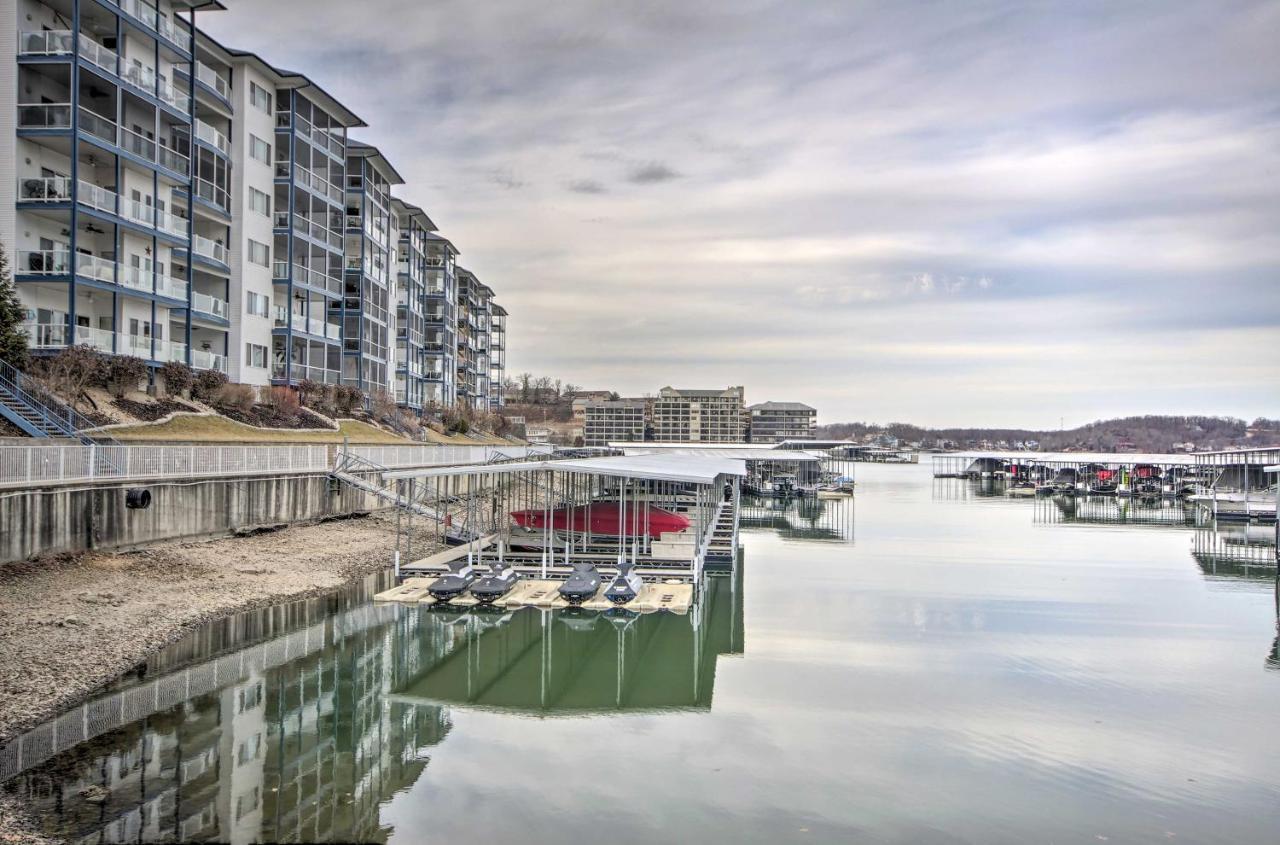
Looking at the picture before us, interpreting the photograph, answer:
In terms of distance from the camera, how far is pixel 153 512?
25.4m

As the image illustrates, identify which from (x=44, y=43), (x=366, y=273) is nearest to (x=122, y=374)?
(x=44, y=43)

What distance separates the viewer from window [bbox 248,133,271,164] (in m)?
47.8

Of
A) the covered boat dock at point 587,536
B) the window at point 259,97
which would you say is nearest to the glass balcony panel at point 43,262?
the covered boat dock at point 587,536

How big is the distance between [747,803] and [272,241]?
45.8 metres

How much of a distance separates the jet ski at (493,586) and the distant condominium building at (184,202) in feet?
64.0

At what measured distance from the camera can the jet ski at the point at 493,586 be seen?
24.5 metres

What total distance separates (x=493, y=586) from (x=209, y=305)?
2640cm

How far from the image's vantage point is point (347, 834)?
1139cm

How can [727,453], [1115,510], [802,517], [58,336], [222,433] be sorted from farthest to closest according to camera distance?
1. [727,453]
2. [1115,510]
3. [802,517]
4. [222,433]
5. [58,336]

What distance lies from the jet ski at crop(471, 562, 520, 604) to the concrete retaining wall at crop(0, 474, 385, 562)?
9.17 metres

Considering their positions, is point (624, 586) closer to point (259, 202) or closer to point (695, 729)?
point (695, 729)

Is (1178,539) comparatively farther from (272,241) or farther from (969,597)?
(272,241)

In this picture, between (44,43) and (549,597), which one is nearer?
(549,597)

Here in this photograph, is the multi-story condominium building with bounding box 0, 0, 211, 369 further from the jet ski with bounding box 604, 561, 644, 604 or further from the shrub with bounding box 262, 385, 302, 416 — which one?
the jet ski with bounding box 604, 561, 644, 604
